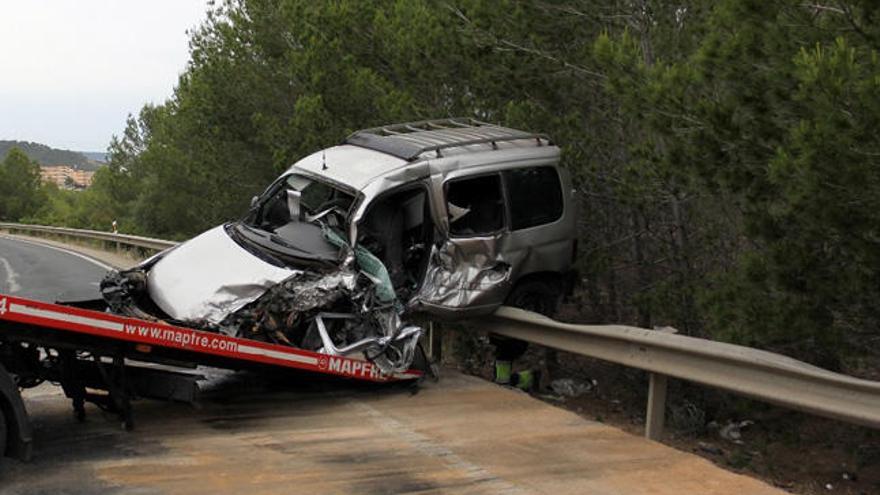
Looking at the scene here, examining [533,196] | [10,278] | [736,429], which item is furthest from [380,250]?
[10,278]

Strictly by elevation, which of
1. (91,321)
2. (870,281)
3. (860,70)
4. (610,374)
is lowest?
(610,374)

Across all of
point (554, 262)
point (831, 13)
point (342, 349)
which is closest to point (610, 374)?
point (554, 262)

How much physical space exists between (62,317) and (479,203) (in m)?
4.59

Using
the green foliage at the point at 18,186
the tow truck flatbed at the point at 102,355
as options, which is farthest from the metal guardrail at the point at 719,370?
the green foliage at the point at 18,186

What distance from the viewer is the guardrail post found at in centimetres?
602

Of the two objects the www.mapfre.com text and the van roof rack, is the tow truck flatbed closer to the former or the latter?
the www.mapfre.com text

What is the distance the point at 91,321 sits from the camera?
5.41m

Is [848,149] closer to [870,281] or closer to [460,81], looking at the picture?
[870,281]

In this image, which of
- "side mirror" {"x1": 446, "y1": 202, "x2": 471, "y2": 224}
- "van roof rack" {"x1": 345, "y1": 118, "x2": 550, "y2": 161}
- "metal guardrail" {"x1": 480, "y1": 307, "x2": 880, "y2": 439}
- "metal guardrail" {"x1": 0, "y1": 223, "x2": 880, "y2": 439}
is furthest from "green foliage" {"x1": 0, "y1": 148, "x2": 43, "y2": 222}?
"metal guardrail" {"x1": 480, "y1": 307, "x2": 880, "y2": 439}

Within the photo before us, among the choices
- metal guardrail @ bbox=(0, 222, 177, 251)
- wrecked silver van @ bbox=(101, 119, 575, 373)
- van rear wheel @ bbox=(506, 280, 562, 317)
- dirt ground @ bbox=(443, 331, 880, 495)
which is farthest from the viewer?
metal guardrail @ bbox=(0, 222, 177, 251)

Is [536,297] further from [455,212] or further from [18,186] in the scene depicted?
[18,186]

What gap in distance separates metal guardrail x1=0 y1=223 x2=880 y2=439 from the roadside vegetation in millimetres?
919

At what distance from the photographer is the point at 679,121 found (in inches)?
264

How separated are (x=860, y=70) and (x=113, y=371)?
479 centimetres
